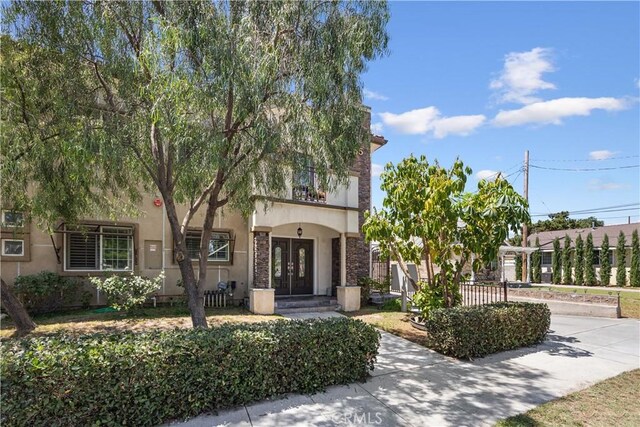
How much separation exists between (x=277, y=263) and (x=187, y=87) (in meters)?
10.1

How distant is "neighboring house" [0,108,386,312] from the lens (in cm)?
1074

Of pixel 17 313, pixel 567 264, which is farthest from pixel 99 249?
pixel 567 264

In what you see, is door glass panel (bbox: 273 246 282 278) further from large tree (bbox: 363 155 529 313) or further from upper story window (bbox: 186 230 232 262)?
large tree (bbox: 363 155 529 313)

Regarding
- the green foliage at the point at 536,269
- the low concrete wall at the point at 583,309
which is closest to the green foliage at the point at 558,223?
the green foliage at the point at 536,269

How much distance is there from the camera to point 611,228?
31828mm

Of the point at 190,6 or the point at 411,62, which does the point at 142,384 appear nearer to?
the point at 190,6

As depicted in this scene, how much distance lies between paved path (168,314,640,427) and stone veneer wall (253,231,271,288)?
4946 mm

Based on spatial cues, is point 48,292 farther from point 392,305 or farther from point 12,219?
point 392,305

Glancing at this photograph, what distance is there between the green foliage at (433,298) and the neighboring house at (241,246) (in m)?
3.99

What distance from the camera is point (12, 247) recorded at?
1041 cm

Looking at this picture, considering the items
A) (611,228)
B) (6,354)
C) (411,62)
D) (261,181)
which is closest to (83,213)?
(261,181)

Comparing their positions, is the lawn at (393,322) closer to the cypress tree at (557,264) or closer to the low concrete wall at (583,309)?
the low concrete wall at (583,309)

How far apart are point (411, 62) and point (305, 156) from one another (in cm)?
426

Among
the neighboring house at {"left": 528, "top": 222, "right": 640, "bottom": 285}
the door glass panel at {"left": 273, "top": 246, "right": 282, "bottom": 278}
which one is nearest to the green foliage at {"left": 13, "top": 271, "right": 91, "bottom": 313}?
the door glass panel at {"left": 273, "top": 246, "right": 282, "bottom": 278}
